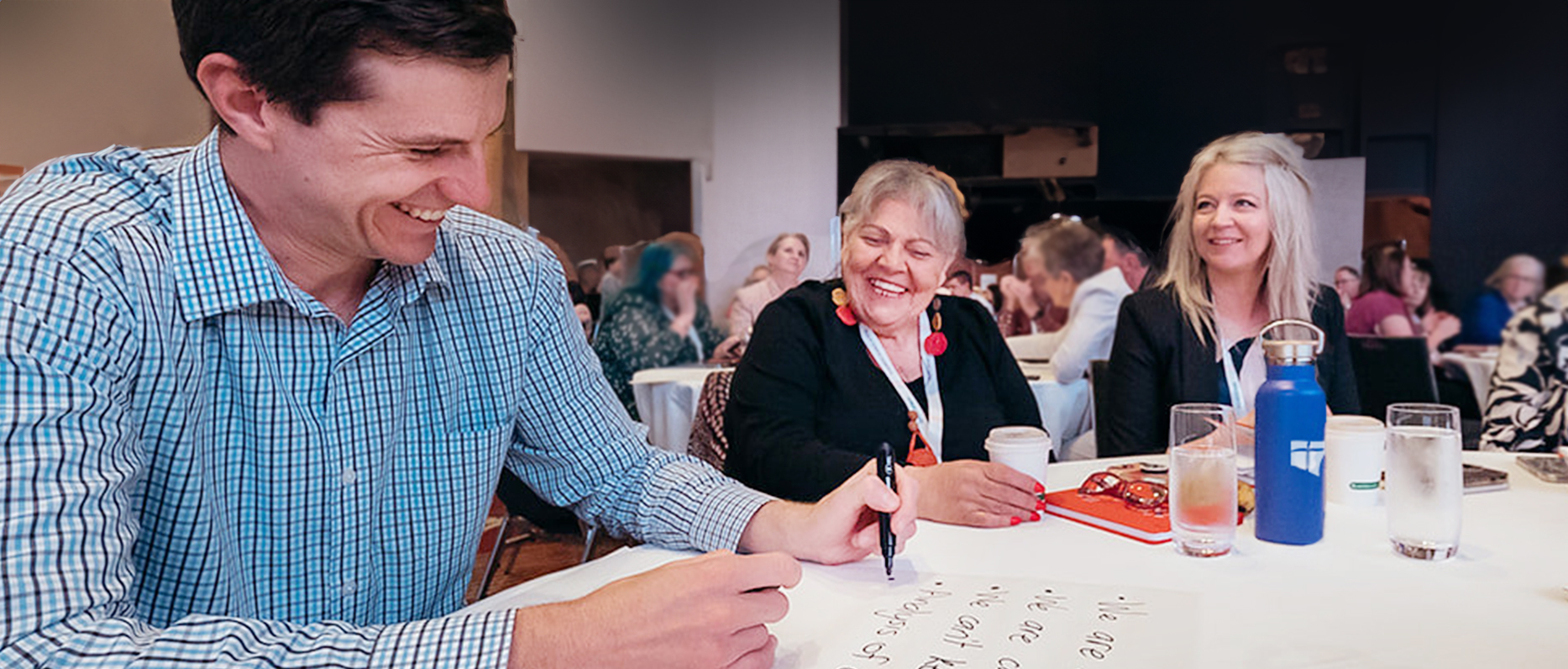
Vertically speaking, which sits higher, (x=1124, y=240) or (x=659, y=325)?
(x=1124, y=240)

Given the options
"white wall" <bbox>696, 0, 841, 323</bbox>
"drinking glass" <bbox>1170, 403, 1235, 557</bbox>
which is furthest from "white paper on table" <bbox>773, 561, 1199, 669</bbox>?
"white wall" <bbox>696, 0, 841, 323</bbox>

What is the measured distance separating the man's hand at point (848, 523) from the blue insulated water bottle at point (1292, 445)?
0.44m

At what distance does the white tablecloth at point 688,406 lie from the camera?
4203mm

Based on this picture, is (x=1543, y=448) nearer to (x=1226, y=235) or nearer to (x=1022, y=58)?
(x=1226, y=235)

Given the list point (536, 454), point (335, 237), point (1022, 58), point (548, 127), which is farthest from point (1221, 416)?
point (1022, 58)

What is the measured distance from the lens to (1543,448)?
3.35m

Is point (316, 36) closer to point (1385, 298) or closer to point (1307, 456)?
point (1307, 456)

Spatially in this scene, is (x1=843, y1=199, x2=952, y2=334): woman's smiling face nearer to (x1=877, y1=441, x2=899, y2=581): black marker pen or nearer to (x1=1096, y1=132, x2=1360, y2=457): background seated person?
(x1=1096, y1=132, x2=1360, y2=457): background seated person

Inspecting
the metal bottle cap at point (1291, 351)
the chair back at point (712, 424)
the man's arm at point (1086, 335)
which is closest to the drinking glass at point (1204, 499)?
the metal bottle cap at point (1291, 351)

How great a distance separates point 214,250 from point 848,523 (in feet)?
2.28

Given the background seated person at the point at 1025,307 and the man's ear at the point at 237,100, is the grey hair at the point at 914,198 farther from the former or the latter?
the background seated person at the point at 1025,307

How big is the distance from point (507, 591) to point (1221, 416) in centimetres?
93

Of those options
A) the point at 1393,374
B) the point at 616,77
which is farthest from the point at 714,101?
the point at 1393,374

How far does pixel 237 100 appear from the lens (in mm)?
1014
